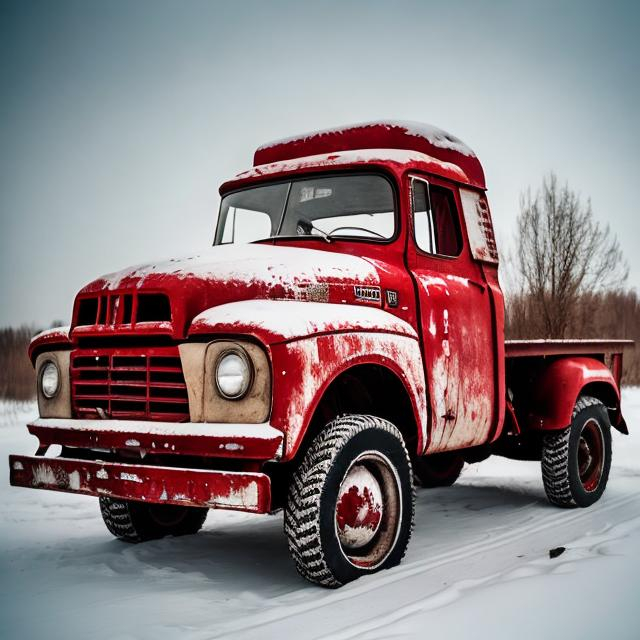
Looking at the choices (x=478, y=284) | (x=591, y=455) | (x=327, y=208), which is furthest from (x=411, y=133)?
(x=591, y=455)

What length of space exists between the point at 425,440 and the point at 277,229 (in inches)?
66.2

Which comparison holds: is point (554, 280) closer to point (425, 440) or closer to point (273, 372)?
point (425, 440)

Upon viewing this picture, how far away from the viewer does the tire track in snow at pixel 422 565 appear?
326cm

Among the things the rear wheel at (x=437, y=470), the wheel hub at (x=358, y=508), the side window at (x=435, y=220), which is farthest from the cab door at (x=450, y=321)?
the rear wheel at (x=437, y=470)

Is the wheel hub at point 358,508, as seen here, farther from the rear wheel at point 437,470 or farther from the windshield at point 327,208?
the rear wheel at point 437,470

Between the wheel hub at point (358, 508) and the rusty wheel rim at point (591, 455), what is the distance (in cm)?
292

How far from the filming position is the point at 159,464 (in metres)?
3.70

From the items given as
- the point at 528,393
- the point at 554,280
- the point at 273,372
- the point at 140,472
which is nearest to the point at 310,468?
the point at 273,372

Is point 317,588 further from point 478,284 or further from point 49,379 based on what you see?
point 478,284

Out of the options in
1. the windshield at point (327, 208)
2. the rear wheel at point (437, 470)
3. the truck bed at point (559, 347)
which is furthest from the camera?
the rear wheel at point (437, 470)

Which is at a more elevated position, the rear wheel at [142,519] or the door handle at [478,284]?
the door handle at [478,284]

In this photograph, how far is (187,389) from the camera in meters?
3.50

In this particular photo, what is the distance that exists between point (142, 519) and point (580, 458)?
12.0 feet

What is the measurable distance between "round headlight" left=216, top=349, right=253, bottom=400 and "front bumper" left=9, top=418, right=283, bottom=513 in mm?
157
